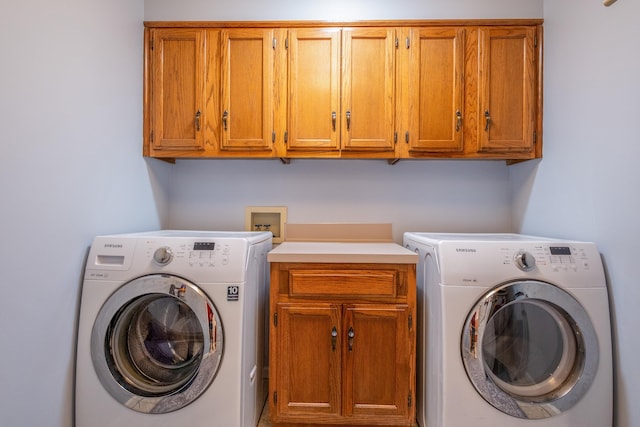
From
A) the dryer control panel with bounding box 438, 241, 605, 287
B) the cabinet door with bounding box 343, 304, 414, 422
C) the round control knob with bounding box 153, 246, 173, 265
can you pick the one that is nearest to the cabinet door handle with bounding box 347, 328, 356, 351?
the cabinet door with bounding box 343, 304, 414, 422

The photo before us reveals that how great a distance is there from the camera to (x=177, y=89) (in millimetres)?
1643

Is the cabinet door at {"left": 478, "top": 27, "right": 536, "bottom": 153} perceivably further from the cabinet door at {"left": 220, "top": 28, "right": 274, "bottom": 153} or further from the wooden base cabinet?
the cabinet door at {"left": 220, "top": 28, "right": 274, "bottom": 153}

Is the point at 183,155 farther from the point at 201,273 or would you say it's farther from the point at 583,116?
the point at 583,116

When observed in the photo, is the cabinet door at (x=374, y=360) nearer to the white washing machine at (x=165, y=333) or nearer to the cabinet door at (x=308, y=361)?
the cabinet door at (x=308, y=361)

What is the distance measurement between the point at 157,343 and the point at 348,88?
1546mm

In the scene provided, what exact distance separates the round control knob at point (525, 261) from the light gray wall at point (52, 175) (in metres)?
1.83

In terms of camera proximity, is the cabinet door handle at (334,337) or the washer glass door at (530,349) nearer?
the washer glass door at (530,349)

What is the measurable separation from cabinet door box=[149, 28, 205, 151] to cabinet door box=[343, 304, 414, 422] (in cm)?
127

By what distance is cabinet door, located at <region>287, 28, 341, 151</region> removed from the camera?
161 cm

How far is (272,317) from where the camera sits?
133cm

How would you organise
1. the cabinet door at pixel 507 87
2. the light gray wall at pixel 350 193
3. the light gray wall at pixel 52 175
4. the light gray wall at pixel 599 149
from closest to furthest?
the light gray wall at pixel 52 175 → the light gray wall at pixel 599 149 → the cabinet door at pixel 507 87 → the light gray wall at pixel 350 193

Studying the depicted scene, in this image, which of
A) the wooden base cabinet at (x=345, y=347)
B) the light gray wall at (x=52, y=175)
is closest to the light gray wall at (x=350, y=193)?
the light gray wall at (x=52, y=175)

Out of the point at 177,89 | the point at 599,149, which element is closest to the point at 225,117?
the point at 177,89

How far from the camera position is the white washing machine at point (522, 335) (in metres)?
1.17
